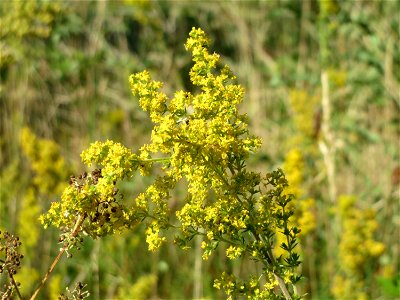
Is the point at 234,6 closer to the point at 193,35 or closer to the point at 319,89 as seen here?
the point at 319,89

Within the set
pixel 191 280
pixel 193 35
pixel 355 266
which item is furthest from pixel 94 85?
pixel 193 35

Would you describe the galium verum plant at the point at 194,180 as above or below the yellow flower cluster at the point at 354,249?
below

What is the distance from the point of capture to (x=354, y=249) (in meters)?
3.63

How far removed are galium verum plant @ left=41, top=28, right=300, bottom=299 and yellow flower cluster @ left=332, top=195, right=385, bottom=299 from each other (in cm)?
216

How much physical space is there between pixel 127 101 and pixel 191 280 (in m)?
1.76

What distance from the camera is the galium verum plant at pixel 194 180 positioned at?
142cm

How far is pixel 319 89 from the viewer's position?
4707 millimetres

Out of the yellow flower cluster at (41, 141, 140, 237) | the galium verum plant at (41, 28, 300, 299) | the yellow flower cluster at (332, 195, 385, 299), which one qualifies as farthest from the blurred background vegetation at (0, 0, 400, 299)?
the yellow flower cluster at (41, 141, 140, 237)

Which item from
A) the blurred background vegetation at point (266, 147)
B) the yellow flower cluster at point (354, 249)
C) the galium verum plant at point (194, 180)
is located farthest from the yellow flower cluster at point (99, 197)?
the yellow flower cluster at point (354, 249)

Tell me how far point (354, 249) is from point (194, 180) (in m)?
2.34

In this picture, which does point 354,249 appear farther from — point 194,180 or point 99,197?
point 99,197

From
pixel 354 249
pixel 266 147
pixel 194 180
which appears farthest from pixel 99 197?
pixel 266 147

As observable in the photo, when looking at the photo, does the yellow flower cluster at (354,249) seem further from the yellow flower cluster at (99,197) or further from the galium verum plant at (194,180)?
the yellow flower cluster at (99,197)

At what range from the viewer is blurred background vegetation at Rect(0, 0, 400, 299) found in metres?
3.56
